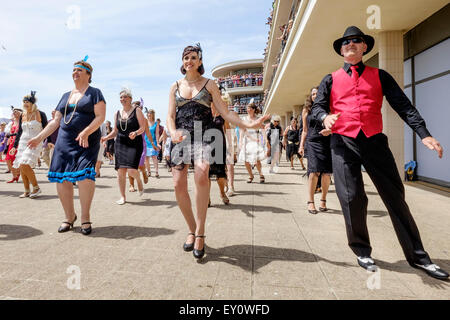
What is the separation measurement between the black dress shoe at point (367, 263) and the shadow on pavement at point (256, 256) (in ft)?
0.29

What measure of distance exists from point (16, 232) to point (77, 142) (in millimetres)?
1319

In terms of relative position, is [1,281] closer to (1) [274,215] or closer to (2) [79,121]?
(2) [79,121]

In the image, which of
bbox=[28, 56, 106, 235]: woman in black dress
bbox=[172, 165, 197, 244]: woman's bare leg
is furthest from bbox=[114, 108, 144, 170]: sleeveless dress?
bbox=[172, 165, 197, 244]: woman's bare leg

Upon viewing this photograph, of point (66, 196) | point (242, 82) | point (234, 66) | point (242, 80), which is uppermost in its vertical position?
point (234, 66)

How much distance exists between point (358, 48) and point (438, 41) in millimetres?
6635

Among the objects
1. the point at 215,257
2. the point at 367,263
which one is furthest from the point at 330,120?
the point at 215,257

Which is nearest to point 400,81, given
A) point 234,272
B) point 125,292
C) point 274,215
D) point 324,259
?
point 274,215

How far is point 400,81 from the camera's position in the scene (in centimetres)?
837

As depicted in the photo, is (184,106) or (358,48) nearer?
(358,48)

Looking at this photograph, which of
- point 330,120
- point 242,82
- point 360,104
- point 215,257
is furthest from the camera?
point 242,82

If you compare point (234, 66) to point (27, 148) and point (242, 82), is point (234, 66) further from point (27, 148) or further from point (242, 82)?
point (27, 148)

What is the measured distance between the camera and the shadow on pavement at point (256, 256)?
265 centimetres

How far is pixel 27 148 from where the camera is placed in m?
6.09

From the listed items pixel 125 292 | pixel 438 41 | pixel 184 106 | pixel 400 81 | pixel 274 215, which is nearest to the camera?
pixel 125 292
